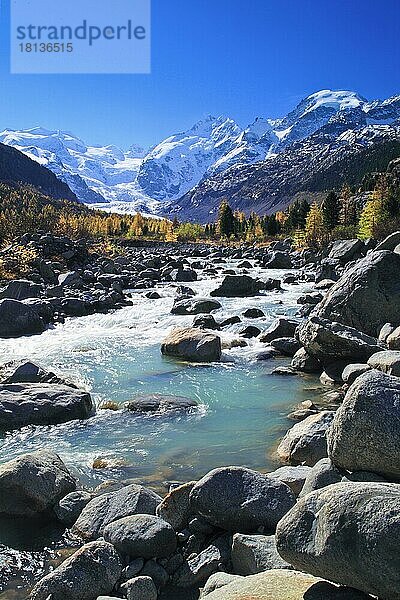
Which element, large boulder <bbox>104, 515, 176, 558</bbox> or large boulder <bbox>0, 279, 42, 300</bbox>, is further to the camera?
large boulder <bbox>0, 279, 42, 300</bbox>

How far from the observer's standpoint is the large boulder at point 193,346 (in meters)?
19.3

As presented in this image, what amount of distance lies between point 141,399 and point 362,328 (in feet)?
32.0

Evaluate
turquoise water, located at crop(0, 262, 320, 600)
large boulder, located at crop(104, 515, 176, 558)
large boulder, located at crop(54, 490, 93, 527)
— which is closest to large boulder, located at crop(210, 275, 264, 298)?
turquoise water, located at crop(0, 262, 320, 600)

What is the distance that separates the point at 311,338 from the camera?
17.2m

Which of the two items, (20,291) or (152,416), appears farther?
(20,291)

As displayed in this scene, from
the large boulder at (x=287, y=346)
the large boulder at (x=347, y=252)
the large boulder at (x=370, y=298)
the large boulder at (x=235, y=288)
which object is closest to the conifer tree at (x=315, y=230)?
the large boulder at (x=347, y=252)

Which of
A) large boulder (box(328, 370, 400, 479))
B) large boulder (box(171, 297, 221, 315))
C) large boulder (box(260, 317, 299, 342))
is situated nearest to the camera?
large boulder (box(328, 370, 400, 479))

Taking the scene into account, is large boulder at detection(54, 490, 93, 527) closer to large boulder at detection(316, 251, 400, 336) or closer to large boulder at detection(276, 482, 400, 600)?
large boulder at detection(276, 482, 400, 600)

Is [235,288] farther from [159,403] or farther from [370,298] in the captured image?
[159,403]

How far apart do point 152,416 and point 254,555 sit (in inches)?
286

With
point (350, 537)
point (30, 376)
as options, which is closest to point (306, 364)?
point (30, 376)

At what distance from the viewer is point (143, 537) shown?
7.12 metres

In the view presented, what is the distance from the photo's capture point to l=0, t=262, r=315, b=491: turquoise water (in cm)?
1101

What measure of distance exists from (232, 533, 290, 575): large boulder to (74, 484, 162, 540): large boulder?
1.71 meters
